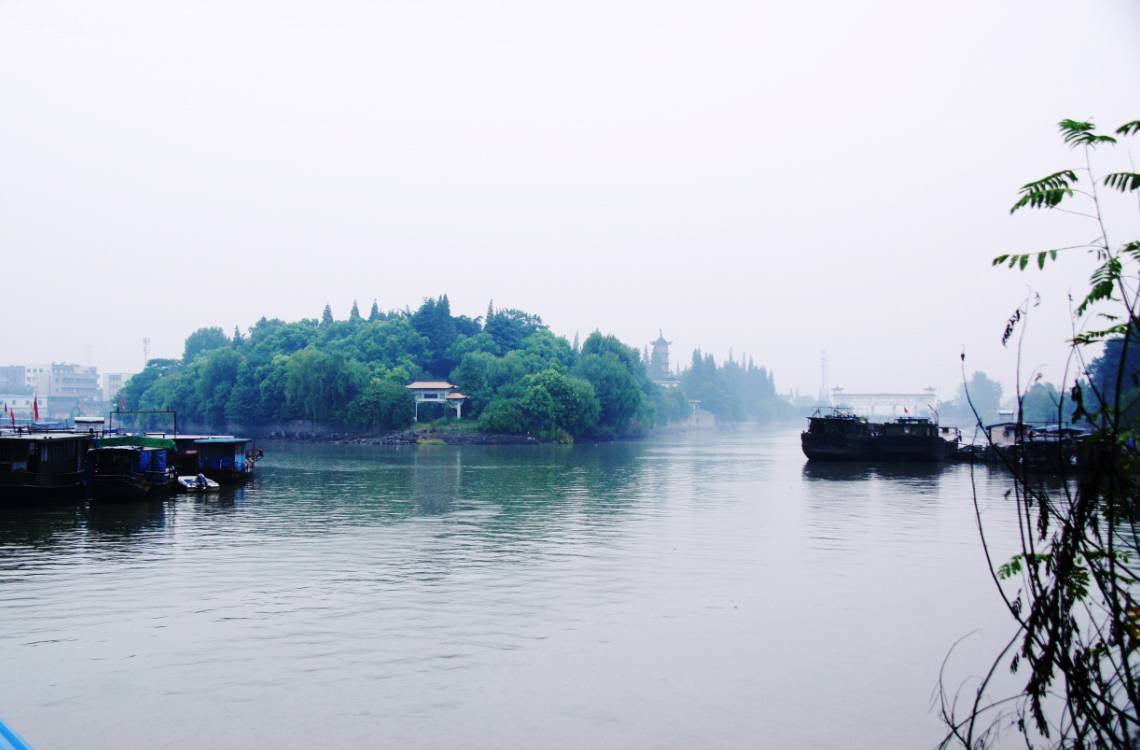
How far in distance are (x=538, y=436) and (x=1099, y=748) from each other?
10785 centimetres

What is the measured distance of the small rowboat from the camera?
138 feet

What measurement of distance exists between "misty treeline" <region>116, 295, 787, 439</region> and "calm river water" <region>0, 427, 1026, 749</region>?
8384 centimetres

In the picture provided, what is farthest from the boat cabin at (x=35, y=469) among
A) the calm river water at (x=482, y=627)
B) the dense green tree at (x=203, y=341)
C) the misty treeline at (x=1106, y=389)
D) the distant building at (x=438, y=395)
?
the dense green tree at (x=203, y=341)

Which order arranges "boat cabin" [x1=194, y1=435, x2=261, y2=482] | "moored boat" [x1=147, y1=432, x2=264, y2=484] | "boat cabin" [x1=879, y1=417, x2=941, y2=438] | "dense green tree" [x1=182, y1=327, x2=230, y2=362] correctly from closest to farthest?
"moored boat" [x1=147, y1=432, x2=264, y2=484]
"boat cabin" [x1=194, y1=435, x2=261, y2=482]
"boat cabin" [x1=879, y1=417, x2=941, y2=438]
"dense green tree" [x1=182, y1=327, x2=230, y2=362]

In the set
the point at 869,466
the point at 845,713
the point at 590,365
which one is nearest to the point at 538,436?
the point at 590,365

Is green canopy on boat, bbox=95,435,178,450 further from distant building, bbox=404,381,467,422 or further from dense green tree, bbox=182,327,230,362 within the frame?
dense green tree, bbox=182,327,230,362

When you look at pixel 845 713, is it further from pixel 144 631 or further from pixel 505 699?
pixel 144 631

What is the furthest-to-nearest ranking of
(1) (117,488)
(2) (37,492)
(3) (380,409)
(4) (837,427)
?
(3) (380,409) → (4) (837,427) → (1) (117,488) → (2) (37,492)

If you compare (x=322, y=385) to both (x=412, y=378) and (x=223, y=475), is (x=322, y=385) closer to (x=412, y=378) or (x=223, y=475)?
(x=412, y=378)

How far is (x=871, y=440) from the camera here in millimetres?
70688

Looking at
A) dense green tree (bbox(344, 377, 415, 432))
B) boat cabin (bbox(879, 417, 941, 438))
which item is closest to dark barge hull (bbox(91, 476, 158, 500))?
boat cabin (bbox(879, 417, 941, 438))

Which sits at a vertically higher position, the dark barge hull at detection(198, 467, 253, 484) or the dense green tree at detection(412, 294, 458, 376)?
the dense green tree at detection(412, 294, 458, 376)

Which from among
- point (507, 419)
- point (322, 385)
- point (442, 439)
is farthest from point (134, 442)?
point (322, 385)

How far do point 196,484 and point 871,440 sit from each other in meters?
50.6
